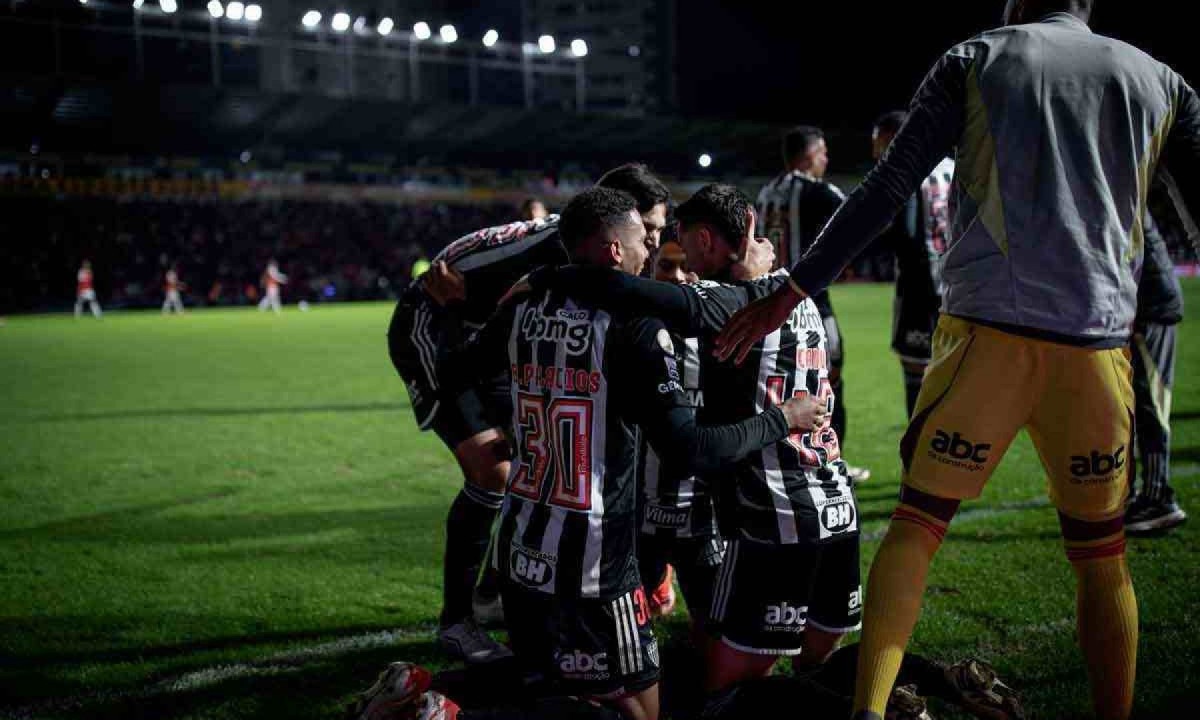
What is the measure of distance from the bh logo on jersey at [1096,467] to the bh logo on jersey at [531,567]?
1399 millimetres

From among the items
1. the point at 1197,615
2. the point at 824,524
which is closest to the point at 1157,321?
the point at 1197,615

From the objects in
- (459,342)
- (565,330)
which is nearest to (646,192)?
(459,342)

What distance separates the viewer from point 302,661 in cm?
387

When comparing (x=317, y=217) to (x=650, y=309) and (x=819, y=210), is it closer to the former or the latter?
(x=819, y=210)

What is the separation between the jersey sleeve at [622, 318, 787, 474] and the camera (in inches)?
105

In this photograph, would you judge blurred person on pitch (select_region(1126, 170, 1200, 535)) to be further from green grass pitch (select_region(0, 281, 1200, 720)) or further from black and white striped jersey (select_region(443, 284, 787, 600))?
black and white striped jersey (select_region(443, 284, 787, 600))

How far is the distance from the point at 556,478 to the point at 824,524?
907mm

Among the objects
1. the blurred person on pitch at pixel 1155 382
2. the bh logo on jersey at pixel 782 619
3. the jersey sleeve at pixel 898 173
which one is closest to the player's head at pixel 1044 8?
the jersey sleeve at pixel 898 173

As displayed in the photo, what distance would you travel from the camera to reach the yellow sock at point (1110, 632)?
2.66 m

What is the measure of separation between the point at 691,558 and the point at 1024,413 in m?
1.59

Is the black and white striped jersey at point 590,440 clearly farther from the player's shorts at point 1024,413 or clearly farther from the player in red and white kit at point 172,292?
the player in red and white kit at point 172,292

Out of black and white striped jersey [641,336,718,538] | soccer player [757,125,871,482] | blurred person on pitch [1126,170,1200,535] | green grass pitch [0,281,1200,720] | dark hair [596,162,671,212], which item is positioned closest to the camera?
green grass pitch [0,281,1200,720]

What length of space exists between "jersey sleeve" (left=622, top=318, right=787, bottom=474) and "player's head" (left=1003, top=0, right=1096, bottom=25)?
1.33 meters

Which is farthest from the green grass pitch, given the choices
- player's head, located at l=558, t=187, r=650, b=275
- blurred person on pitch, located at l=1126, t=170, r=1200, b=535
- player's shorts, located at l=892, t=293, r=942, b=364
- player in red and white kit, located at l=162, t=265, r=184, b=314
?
player in red and white kit, located at l=162, t=265, r=184, b=314
